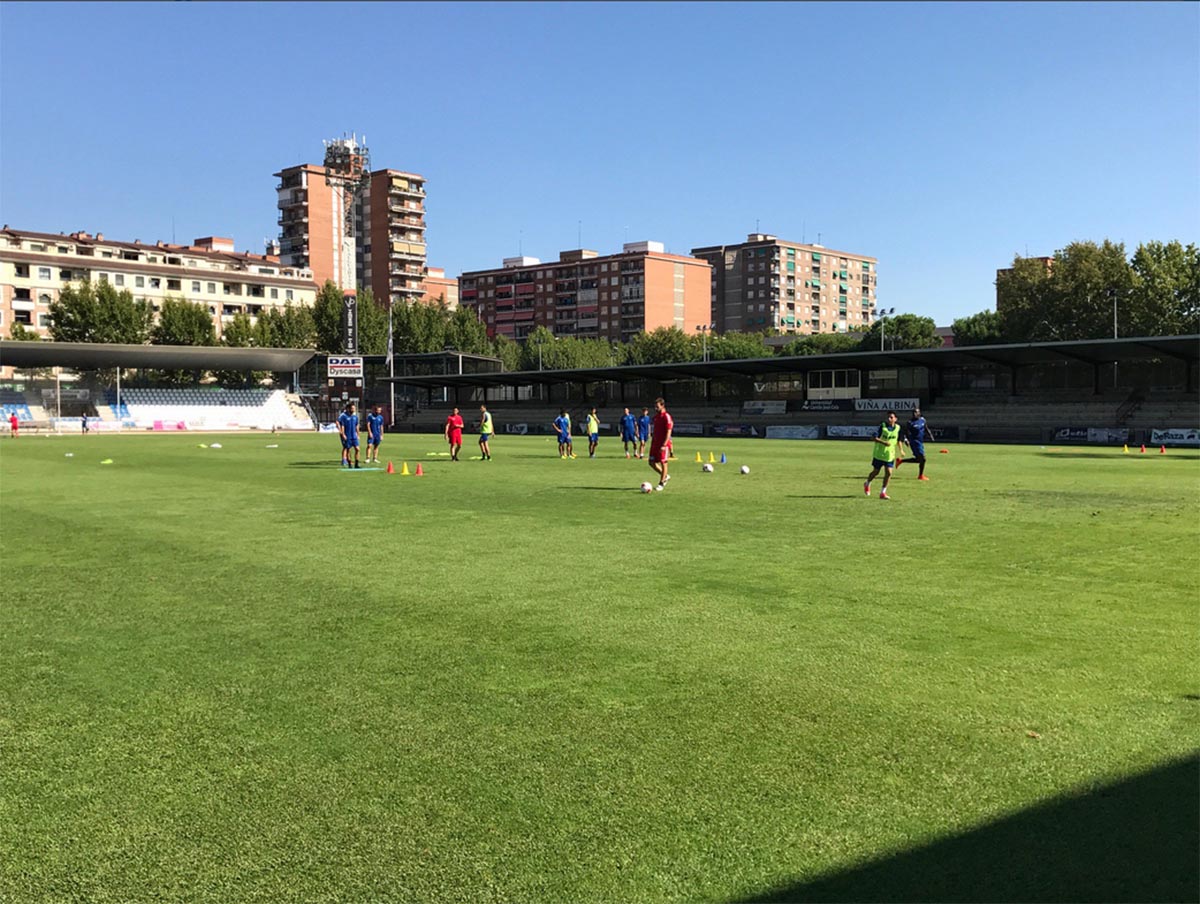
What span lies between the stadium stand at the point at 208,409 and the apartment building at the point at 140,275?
19055 mm

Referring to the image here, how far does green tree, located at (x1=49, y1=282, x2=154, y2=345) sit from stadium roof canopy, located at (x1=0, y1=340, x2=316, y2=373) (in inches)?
273

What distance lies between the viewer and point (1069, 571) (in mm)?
10461

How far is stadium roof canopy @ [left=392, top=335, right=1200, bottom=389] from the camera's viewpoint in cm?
5325

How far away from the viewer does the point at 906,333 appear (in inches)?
4464

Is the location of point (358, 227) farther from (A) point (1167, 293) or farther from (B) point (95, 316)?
(A) point (1167, 293)

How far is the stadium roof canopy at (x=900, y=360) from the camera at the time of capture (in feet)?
175

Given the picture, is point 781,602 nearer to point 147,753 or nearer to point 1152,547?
point 147,753

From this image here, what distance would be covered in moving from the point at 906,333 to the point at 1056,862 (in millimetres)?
116444

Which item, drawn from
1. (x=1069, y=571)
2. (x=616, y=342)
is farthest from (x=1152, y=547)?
(x=616, y=342)

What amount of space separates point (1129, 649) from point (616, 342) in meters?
146

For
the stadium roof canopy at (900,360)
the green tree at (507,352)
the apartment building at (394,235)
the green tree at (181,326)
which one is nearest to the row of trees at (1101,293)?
the stadium roof canopy at (900,360)

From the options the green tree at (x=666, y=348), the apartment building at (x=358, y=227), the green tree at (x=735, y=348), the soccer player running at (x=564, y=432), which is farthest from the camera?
the apartment building at (x=358, y=227)

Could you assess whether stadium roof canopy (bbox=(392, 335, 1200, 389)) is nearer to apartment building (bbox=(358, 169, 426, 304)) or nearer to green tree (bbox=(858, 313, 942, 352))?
green tree (bbox=(858, 313, 942, 352))

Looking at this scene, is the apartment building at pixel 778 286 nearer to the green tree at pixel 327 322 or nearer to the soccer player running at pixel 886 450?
the green tree at pixel 327 322
